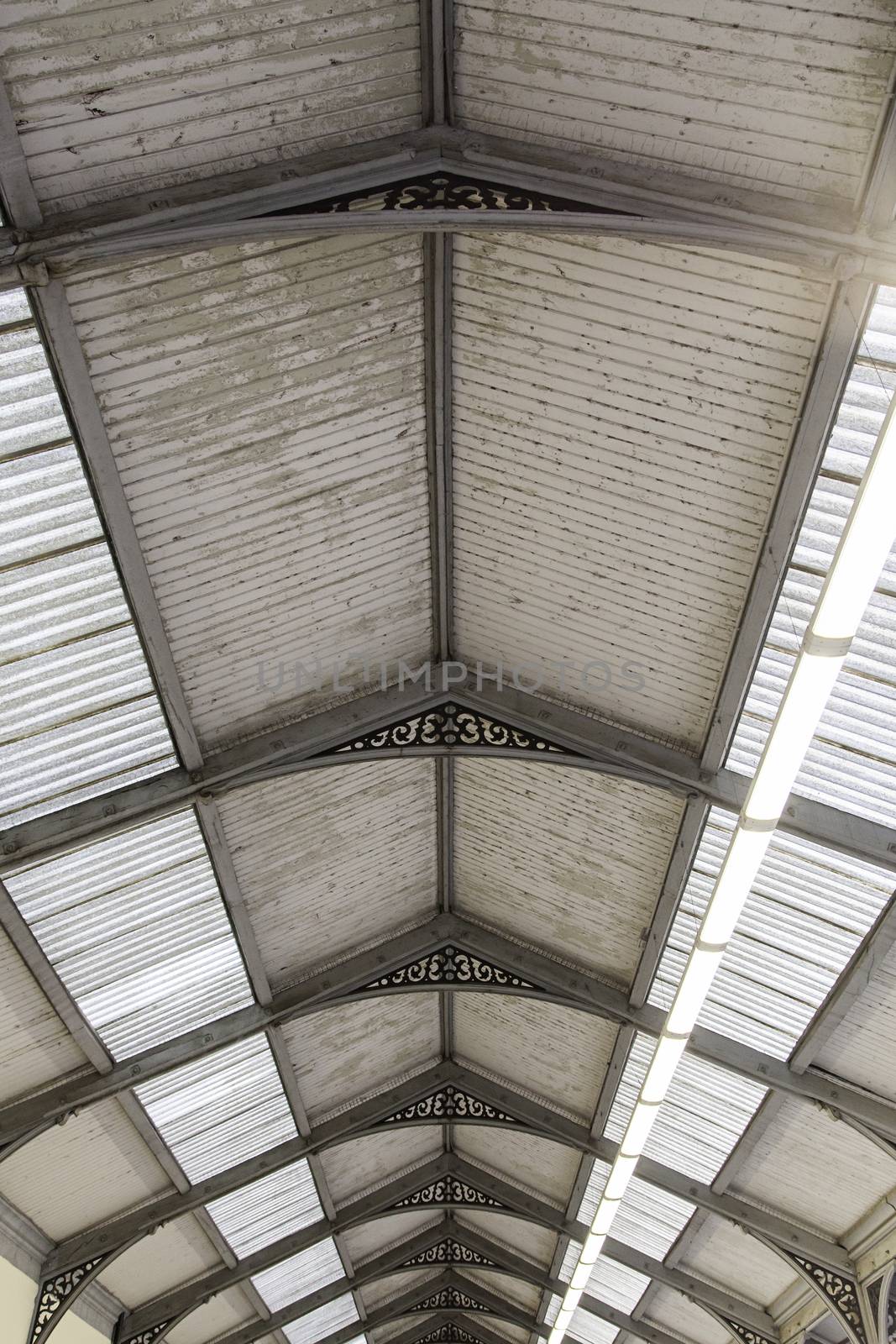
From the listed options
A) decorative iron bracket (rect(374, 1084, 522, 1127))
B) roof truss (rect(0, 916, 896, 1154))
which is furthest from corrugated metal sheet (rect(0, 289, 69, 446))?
decorative iron bracket (rect(374, 1084, 522, 1127))

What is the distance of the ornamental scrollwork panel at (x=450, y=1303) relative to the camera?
33719mm

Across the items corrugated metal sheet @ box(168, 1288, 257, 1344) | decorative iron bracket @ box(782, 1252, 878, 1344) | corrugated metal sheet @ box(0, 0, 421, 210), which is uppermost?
corrugated metal sheet @ box(0, 0, 421, 210)

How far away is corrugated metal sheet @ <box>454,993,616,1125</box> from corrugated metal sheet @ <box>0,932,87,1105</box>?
7.29m

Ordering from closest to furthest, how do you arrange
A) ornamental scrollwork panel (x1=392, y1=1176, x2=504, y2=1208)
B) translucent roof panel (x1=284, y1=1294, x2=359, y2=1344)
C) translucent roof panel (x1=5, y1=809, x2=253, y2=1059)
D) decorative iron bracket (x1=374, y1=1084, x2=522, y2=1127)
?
translucent roof panel (x1=5, y1=809, x2=253, y2=1059), decorative iron bracket (x1=374, y1=1084, x2=522, y2=1127), ornamental scrollwork panel (x1=392, y1=1176, x2=504, y2=1208), translucent roof panel (x1=284, y1=1294, x2=359, y2=1344)

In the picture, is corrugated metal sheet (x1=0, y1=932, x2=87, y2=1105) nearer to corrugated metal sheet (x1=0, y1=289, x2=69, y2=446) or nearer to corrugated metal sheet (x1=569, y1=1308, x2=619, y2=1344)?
corrugated metal sheet (x1=0, y1=289, x2=69, y2=446)

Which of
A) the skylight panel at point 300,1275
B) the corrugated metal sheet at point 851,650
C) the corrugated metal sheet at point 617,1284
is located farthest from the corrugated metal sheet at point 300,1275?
the corrugated metal sheet at point 851,650

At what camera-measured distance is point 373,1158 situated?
2523 cm

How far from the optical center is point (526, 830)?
Answer: 54.7 ft

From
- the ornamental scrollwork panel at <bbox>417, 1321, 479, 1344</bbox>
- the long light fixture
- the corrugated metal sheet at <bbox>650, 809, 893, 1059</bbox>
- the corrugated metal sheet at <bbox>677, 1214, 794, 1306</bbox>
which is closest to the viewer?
the long light fixture

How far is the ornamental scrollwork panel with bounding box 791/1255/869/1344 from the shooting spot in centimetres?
1952

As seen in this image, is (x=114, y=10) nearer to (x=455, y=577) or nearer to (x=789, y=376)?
(x=789, y=376)

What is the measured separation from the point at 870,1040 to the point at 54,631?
1164 centimetres

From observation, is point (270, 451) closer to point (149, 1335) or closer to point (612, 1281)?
point (149, 1335)

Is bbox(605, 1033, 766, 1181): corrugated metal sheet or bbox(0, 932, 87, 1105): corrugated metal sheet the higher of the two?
bbox(0, 932, 87, 1105): corrugated metal sheet
